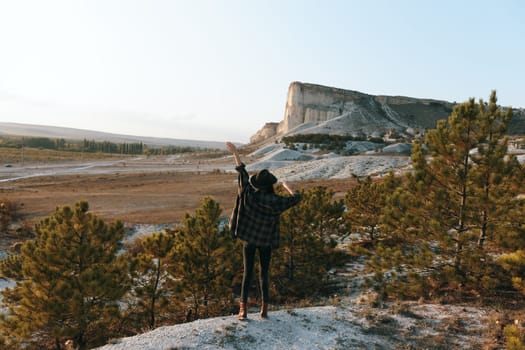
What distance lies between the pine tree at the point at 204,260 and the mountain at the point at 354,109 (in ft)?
318

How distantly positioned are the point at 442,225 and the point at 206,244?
19.3 feet

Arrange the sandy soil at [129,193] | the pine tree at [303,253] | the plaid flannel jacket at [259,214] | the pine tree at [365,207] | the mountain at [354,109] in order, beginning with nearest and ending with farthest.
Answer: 1. the plaid flannel jacket at [259,214]
2. the pine tree at [303,253]
3. the pine tree at [365,207]
4. the sandy soil at [129,193]
5. the mountain at [354,109]

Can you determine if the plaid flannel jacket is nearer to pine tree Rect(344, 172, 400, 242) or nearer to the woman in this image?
the woman

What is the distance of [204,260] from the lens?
10312 mm

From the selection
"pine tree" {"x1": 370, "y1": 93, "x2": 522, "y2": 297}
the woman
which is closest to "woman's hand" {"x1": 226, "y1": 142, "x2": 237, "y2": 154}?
the woman

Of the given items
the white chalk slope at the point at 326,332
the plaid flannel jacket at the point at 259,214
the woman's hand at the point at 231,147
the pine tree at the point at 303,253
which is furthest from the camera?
the pine tree at the point at 303,253

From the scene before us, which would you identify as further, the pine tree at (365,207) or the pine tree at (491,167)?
the pine tree at (365,207)

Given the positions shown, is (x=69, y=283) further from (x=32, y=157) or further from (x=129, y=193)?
(x=32, y=157)

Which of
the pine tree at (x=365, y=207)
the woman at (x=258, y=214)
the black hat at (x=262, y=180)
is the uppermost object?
the black hat at (x=262, y=180)

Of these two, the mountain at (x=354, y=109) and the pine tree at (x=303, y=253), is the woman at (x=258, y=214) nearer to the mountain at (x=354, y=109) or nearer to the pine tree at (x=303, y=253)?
the pine tree at (x=303, y=253)

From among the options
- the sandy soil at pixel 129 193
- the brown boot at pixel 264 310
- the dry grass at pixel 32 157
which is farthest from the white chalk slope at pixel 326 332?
the dry grass at pixel 32 157

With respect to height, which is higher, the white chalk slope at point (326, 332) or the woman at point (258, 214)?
the woman at point (258, 214)

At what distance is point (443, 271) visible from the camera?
8.16m

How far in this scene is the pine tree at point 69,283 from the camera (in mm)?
7926
